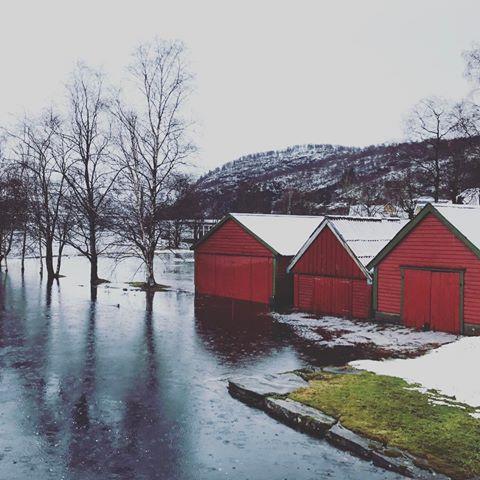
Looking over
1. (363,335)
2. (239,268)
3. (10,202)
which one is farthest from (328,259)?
(10,202)

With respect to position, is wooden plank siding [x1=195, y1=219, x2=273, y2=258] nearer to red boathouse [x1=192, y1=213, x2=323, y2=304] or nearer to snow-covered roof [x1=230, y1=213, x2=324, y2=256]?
red boathouse [x1=192, y1=213, x2=323, y2=304]

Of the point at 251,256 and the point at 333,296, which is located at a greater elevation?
the point at 251,256

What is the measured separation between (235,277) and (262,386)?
16.9 metres

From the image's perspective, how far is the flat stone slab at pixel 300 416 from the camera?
10.4 m

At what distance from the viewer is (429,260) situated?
2038 centimetres

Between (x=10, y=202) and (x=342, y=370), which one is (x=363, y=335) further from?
(x=10, y=202)

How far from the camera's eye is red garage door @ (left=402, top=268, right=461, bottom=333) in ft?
64.1

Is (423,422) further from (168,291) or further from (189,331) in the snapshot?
(168,291)

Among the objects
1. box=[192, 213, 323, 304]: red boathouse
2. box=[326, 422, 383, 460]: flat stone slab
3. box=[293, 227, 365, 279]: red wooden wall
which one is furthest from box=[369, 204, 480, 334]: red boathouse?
box=[326, 422, 383, 460]: flat stone slab

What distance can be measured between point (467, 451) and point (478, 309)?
11021 mm

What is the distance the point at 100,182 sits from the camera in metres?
39.6

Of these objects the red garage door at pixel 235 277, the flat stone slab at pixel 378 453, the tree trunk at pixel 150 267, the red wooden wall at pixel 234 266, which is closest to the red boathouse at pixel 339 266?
the red garage door at pixel 235 277

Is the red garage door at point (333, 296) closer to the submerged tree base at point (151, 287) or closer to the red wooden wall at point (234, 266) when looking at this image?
the red wooden wall at point (234, 266)

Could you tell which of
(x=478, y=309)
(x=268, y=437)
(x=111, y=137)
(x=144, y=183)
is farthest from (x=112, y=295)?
(x=268, y=437)
